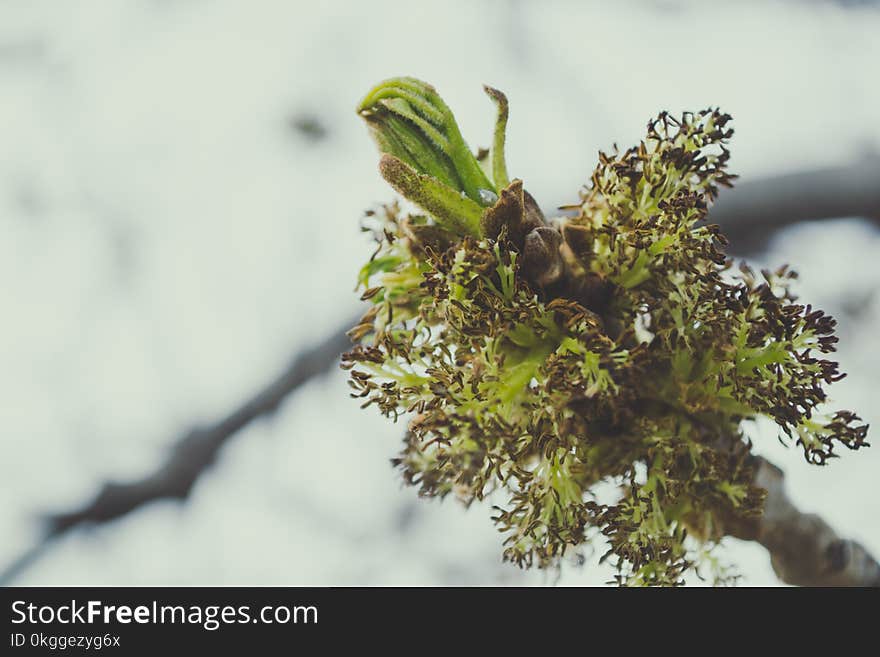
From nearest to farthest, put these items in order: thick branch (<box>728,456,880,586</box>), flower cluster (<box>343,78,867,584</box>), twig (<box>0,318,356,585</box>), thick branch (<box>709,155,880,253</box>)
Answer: flower cluster (<box>343,78,867,584</box>) < thick branch (<box>728,456,880,586</box>) < thick branch (<box>709,155,880,253</box>) < twig (<box>0,318,356,585</box>)

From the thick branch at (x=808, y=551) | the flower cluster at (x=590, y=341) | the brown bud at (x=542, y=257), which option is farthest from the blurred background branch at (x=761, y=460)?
the brown bud at (x=542, y=257)

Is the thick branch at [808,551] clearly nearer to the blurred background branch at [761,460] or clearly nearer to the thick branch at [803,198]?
the blurred background branch at [761,460]

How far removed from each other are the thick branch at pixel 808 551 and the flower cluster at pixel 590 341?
177 mm

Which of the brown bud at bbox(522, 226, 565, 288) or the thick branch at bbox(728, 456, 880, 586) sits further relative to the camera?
the thick branch at bbox(728, 456, 880, 586)

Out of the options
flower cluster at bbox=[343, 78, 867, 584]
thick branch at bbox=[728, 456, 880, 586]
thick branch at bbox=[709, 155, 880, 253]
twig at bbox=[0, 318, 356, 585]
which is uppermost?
thick branch at bbox=[709, 155, 880, 253]

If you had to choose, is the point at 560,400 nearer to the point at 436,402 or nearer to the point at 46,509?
the point at 436,402

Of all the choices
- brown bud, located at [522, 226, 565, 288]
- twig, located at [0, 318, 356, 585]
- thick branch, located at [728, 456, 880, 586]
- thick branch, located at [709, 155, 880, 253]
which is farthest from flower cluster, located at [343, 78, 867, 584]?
twig, located at [0, 318, 356, 585]

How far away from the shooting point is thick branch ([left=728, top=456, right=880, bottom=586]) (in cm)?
117

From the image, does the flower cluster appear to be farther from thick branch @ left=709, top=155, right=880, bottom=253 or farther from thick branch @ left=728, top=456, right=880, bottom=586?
thick branch @ left=709, top=155, right=880, bottom=253

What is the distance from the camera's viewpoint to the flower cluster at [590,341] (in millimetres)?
942

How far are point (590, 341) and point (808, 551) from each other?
0.65 meters

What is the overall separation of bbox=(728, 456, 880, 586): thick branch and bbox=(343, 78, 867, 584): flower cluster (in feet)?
0.58

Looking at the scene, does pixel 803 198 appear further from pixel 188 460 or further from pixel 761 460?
pixel 188 460
